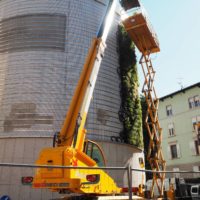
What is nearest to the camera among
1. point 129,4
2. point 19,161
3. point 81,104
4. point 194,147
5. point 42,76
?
point 81,104

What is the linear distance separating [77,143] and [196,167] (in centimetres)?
3210

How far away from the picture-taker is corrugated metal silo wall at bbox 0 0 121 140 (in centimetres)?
1698

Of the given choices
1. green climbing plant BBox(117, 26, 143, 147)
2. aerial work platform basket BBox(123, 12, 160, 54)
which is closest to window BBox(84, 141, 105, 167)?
green climbing plant BBox(117, 26, 143, 147)

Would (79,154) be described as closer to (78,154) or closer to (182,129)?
(78,154)

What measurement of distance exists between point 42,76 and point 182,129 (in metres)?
28.5

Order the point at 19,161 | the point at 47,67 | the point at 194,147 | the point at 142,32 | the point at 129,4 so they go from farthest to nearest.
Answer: the point at 194,147, the point at 142,32, the point at 129,4, the point at 47,67, the point at 19,161

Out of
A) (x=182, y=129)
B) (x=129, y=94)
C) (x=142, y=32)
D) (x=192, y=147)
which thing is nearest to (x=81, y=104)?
(x=129, y=94)

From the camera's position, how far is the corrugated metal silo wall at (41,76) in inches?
633

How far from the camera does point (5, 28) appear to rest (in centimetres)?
1972

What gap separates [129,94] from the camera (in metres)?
21.0

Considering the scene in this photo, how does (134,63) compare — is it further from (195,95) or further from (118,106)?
(195,95)

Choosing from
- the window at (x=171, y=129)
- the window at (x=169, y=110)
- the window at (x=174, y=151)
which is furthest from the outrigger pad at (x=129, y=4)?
the window at (x=174, y=151)

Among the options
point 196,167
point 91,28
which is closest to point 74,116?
point 91,28

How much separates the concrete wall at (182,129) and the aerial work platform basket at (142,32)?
20476mm
